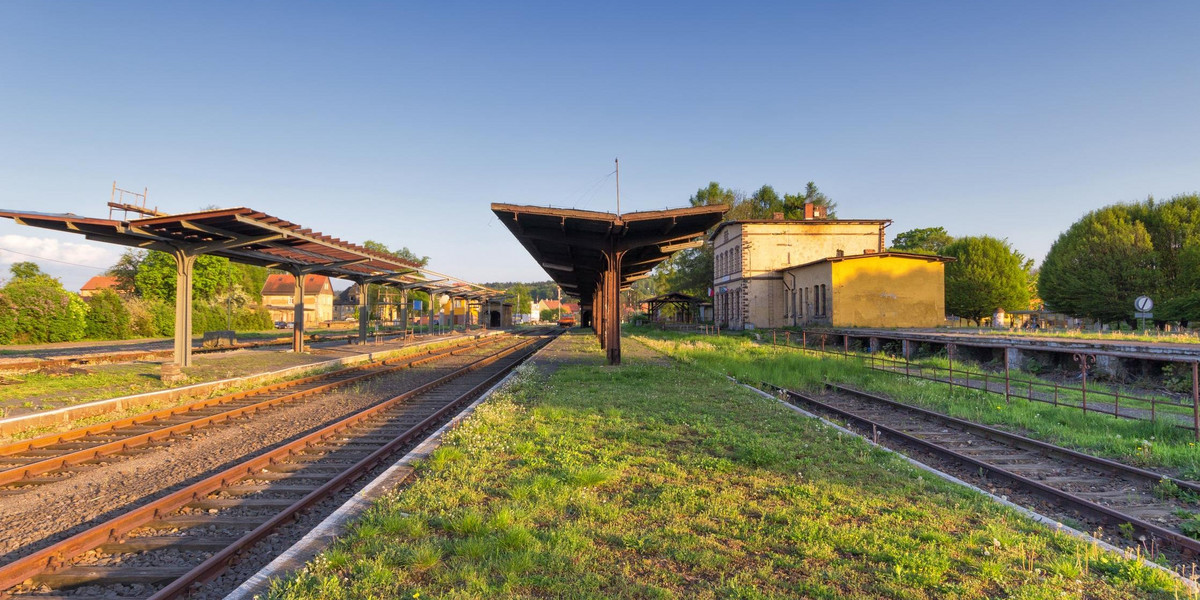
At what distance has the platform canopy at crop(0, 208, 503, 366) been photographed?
15.0 m

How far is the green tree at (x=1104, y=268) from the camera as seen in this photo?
3991 centimetres

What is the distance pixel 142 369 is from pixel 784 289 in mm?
40294

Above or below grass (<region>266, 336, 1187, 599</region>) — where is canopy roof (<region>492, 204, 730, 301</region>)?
above

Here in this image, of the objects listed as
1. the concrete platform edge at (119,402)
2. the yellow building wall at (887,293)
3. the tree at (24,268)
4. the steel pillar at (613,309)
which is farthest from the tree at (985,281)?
the tree at (24,268)

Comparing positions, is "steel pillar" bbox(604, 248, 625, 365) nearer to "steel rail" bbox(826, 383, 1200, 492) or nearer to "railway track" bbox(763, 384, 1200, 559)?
"railway track" bbox(763, 384, 1200, 559)

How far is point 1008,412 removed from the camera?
11039 mm

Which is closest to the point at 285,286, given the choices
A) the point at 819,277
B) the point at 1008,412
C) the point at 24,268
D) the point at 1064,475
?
the point at 24,268

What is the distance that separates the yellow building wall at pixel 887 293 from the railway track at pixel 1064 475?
83.1ft

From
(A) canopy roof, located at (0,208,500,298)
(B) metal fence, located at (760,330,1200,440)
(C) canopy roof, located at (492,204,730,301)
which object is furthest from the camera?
(C) canopy roof, located at (492,204,730,301)

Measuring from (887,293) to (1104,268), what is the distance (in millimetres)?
19766

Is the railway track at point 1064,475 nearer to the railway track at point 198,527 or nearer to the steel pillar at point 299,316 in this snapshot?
the railway track at point 198,527

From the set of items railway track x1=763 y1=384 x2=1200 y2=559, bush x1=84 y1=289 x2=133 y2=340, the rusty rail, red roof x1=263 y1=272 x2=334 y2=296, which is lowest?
railway track x1=763 y1=384 x2=1200 y2=559

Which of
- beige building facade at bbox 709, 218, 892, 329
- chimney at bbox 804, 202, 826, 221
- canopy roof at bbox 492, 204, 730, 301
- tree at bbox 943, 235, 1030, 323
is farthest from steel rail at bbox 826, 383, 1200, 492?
tree at bbox 943, 235, 1030, 323

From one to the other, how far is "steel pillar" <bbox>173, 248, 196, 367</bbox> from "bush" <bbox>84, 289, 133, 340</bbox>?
25.8m
